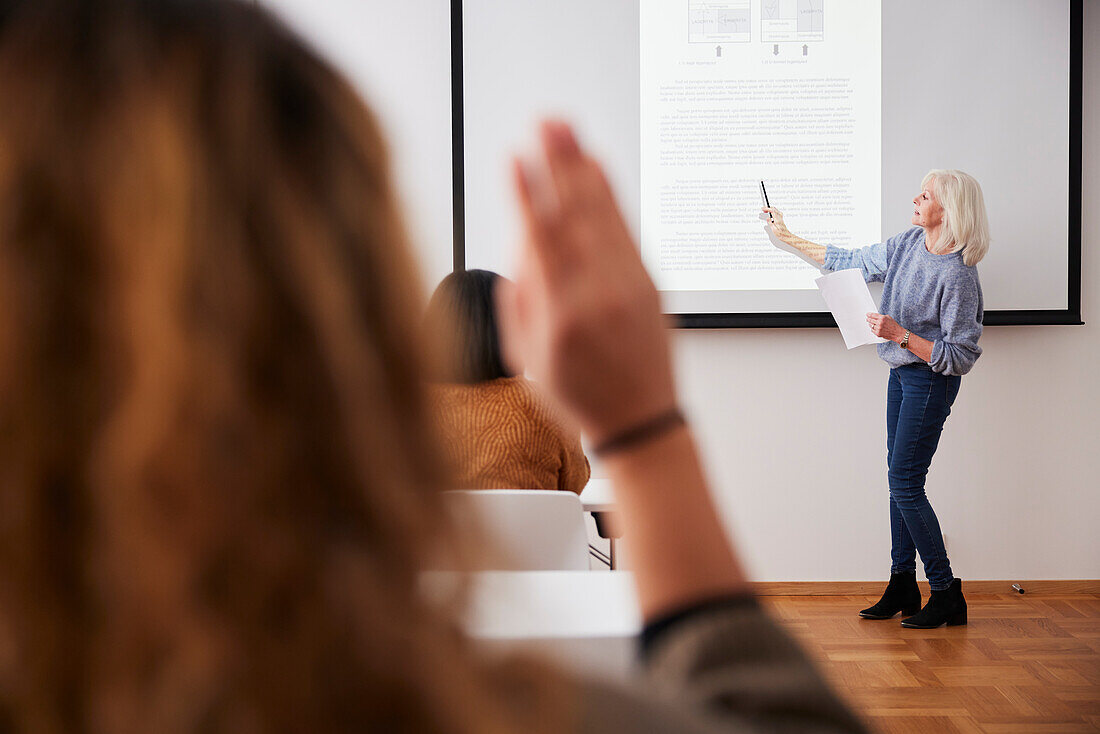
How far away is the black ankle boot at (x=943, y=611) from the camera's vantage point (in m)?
3.35

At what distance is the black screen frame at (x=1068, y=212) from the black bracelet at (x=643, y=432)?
10.8 feet

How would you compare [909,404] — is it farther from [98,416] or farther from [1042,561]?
[98,416]

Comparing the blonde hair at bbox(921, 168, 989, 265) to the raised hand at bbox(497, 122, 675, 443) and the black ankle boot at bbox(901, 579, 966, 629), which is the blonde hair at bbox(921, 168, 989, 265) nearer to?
the black ankle boot at bbox(901, 579, 966, 629)

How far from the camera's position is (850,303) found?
3.48 metres

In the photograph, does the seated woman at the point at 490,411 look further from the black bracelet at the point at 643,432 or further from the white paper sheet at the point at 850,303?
the white paper sheet at the point at 850,303

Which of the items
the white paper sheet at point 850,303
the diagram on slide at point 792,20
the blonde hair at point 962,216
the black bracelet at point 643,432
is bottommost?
the white paper sheet at point 850,303

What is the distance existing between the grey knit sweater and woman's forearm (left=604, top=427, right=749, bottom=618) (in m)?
3.14

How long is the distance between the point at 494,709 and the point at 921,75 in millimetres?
3975

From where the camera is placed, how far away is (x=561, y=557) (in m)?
1.82

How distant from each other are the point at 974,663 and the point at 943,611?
0.43 meters

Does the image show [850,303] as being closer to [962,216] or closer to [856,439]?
[962,216]

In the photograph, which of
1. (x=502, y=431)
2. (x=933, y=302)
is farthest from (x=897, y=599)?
(x=502, y=431)

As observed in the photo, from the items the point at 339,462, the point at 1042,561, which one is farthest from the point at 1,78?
the point at 1042,561

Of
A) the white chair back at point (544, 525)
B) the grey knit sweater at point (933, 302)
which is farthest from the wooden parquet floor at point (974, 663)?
the grey knit sweater at point (933, 302)
